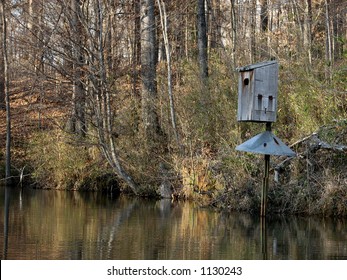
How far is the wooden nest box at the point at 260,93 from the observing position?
14.8 meters

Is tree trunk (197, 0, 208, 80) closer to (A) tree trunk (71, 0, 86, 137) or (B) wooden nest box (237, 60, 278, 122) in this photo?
(A) tree trunk (71, 0, 86, 137)

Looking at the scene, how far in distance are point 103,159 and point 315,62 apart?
698cm

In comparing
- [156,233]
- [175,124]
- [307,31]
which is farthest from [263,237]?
[307,31]

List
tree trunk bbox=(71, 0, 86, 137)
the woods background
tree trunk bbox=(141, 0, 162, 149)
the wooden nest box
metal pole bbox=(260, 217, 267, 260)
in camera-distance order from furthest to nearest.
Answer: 1. tree trunk bbox=(141, 0, 162, 149)
2. tree trunk bbox=(71, 0, 86, 137)
3. the woods background
4. the wooden nest box
5. metal pole bbox=(260, 217, 267, 260)

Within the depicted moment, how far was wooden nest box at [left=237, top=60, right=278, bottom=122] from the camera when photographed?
584 inches

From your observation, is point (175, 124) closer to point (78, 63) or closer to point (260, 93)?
point (78, 63)

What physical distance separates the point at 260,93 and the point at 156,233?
3.45m

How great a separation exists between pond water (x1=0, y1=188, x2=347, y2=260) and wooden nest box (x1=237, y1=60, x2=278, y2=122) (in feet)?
7.12

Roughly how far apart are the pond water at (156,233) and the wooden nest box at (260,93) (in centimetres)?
217

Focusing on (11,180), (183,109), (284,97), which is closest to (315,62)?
(284,97)

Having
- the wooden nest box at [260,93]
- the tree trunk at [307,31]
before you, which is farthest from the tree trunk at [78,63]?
the wooden nest box at [260,93]

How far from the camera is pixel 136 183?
21938 millimetres

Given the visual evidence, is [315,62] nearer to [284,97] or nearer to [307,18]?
[284,97]

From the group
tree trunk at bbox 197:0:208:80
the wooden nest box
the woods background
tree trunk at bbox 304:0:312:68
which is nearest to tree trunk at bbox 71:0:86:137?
the woods background
